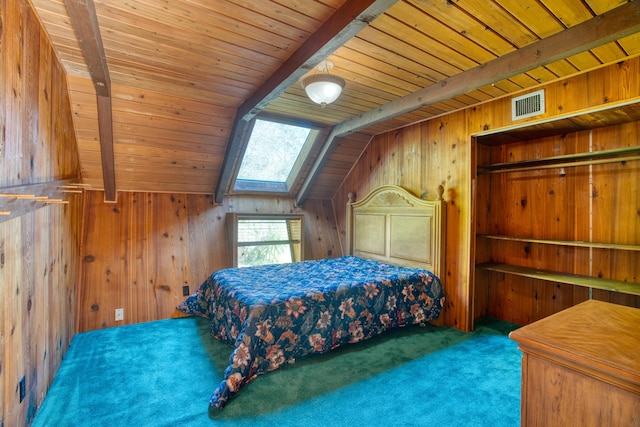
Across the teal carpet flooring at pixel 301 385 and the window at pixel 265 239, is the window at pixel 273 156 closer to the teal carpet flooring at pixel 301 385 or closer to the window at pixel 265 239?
the window at pixel 265 239

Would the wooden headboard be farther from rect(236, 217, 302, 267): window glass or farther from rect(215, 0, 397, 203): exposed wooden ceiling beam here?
rect(215, 0, 397, 203): exposed wooden ceiling beam

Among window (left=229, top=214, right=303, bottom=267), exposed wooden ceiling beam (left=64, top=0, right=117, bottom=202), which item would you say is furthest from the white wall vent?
exposed wooden ceiling beam (left=64, top=0, right=117, bottom=202)

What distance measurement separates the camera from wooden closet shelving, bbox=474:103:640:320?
2.70 m

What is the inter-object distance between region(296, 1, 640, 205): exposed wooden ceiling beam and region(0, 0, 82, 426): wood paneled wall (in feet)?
9.02

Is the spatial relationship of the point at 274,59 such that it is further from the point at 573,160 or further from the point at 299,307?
the point at 573,160

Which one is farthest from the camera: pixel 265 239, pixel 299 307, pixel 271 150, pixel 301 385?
pixel 265 239

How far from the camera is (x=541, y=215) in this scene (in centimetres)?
329

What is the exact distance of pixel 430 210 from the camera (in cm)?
342

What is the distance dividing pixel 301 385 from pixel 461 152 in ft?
8.87

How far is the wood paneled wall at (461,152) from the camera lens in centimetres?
232

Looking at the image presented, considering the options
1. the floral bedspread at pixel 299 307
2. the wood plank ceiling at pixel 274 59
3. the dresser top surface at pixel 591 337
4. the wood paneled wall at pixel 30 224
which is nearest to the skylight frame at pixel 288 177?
the wood plank ceiling at pixel 274 59

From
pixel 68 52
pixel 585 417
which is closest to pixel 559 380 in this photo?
pixel 585 417

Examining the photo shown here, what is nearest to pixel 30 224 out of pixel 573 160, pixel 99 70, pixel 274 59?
pixel 99 70

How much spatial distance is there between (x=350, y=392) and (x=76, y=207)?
3.03 m
